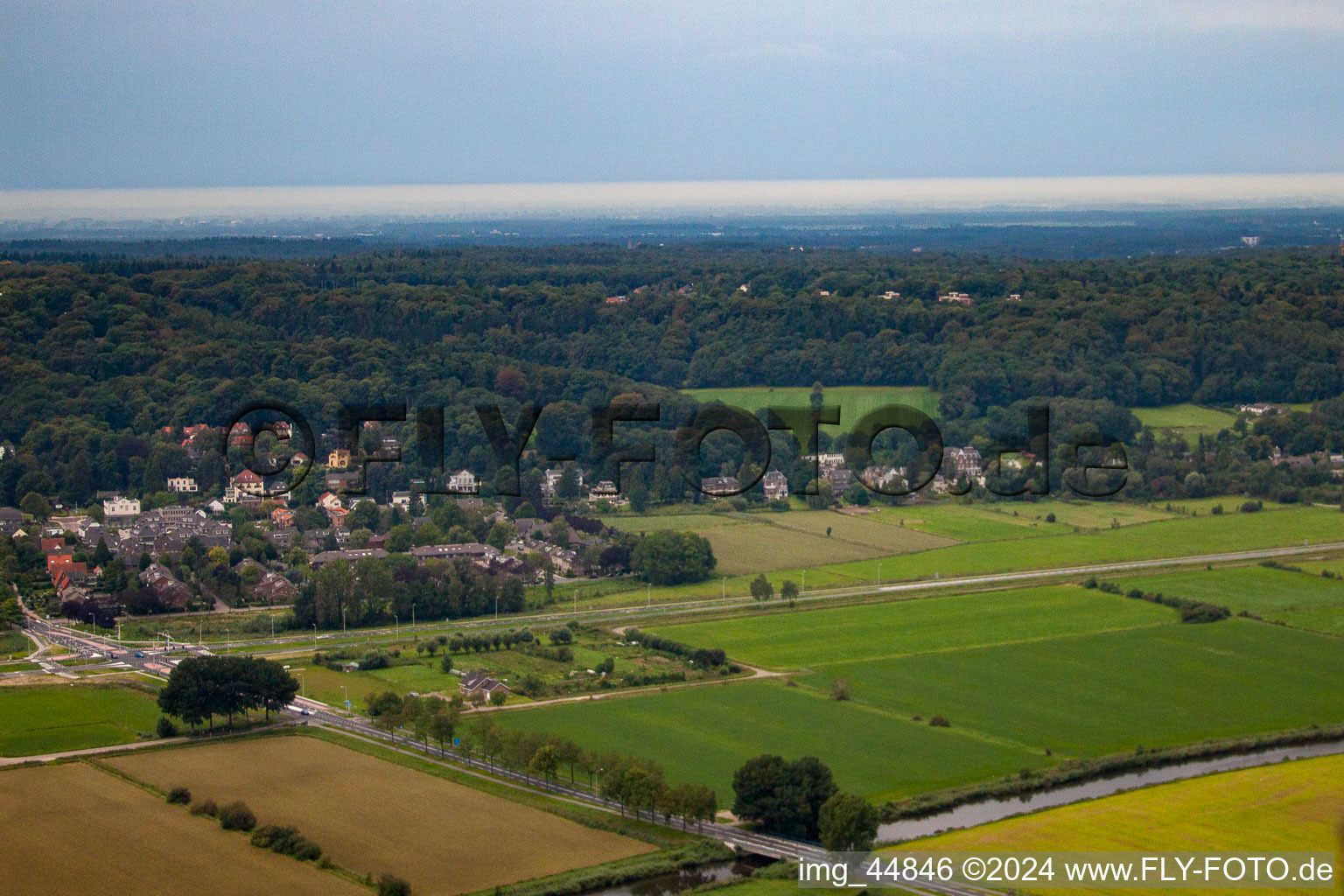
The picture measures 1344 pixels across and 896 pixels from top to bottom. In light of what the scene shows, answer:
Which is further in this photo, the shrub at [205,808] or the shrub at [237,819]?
the shrub at [205,808]

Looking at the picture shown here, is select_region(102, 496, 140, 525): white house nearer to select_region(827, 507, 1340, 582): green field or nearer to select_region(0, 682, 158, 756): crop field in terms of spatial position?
select_region(0, 682, 158, 756): crop field

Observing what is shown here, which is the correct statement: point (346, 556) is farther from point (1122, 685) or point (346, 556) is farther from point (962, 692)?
point (1122, 685)

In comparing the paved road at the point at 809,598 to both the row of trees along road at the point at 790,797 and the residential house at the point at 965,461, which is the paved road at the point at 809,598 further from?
the row of trees along road at the point at 790,797

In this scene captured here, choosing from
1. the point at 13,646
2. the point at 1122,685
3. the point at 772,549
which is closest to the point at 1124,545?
the point at 772,549

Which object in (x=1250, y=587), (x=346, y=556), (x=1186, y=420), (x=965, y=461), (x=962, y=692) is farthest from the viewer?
(x=1186, y=420)

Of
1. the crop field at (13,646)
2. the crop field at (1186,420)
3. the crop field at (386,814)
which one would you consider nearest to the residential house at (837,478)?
the crop field at (1186,420)

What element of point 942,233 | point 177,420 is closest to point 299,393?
point 177,420
